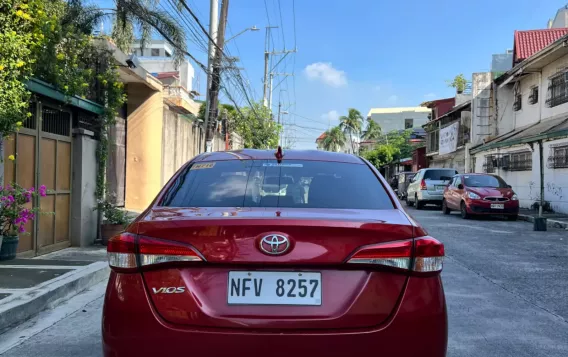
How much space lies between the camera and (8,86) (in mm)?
6148

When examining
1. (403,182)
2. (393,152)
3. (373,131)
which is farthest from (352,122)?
(403,182)

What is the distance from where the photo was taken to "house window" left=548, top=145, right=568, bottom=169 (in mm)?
16484

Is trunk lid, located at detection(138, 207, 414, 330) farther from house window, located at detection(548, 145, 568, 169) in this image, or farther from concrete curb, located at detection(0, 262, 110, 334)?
house window, located at detection(548, 145, 568, 169)

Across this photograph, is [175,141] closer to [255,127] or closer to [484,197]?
[484,197]

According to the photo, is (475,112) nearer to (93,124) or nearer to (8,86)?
(93,124)

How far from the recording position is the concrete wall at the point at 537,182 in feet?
54.2

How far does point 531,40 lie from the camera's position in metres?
23.7

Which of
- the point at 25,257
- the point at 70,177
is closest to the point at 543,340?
the point at 25,257

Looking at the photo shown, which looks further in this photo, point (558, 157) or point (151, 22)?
point (558, 157)

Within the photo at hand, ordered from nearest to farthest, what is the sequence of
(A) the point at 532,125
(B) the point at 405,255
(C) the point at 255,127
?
(B) the point at 405,255 → (A) the point at 532,125 → (C) the point at 255,127

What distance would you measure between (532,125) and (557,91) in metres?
2.32

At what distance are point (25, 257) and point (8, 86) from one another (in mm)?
2784

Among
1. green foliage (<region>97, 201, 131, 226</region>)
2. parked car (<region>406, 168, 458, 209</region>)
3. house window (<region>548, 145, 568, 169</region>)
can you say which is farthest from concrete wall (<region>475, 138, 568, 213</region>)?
green foliage (<region>97, 201, 131, 226</region>)

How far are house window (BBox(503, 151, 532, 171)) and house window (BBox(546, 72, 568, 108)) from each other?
2.13m
